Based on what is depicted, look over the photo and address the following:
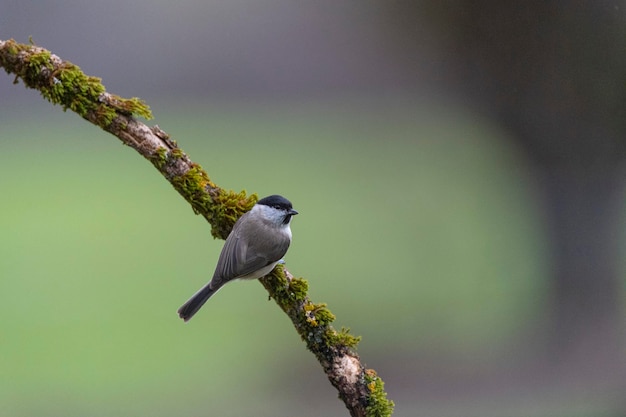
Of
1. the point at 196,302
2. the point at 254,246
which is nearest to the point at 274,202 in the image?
the point at 254,246

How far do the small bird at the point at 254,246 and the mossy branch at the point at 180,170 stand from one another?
5 cm

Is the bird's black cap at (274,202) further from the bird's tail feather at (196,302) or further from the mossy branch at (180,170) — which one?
the bird's tail feather at (196,302)

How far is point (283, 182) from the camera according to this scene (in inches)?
237

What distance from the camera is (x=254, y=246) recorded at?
5.42 ft

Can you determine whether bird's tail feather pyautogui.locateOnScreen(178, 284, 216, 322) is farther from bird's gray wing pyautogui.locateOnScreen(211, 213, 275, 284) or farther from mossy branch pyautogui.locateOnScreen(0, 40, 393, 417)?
mossy branch pyautogui.locateOnScreen(0, 40, 393, 417)

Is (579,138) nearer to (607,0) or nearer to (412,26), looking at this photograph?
(607,0)

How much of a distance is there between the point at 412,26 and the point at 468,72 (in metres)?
0.52

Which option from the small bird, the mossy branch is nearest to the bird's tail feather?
the small bird

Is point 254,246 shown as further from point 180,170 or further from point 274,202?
point 180,170

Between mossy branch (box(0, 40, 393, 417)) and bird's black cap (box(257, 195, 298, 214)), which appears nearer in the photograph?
mossy branch (box(0, 40, 393, 417))

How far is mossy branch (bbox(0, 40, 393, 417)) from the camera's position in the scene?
1633mm

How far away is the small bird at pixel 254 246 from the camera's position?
167 cm

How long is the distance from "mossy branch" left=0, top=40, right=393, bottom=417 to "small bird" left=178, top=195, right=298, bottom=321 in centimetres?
5

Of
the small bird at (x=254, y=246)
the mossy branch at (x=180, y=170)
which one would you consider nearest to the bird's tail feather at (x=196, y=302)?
the small bird at (x=254, y=246)
